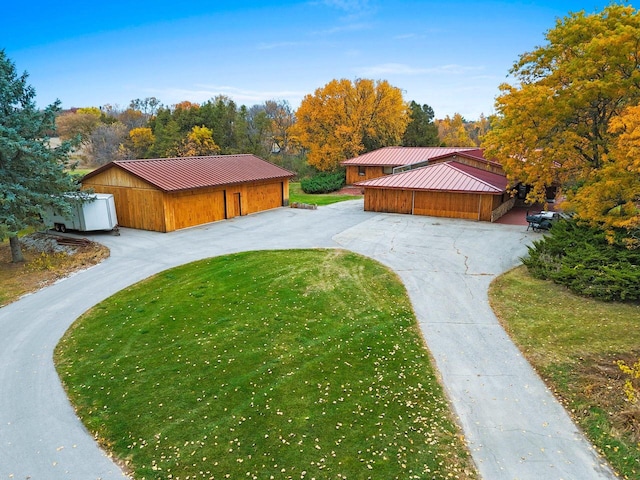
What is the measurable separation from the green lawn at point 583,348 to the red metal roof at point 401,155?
1011 inches

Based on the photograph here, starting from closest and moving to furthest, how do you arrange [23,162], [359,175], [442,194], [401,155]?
[23,162] → [442,194] → [401,155] → [359,175]

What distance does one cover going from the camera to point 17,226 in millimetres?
18016

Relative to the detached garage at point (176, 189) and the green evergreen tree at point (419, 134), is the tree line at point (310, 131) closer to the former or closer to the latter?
the green evergreen tree at point (419, 134)

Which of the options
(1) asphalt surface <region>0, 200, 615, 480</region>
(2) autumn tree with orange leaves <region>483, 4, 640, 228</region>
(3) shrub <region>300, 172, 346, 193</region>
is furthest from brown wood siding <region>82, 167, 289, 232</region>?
(2) autumn tree with orange leaves <region>483, 4, 640, 228</region>

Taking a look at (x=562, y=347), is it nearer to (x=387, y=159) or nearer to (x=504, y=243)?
(x=504, y=243)

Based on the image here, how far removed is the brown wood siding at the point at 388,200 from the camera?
29.4 meters

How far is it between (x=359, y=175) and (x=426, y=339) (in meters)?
34.0

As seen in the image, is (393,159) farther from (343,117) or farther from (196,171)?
(196,171)

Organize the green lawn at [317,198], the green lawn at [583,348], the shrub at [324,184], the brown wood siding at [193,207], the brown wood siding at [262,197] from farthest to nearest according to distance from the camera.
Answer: the shrub at [324,184], the green lawn at [317,198], the brown wood siding at [262,197], the brown wood siding at [193,207], the green lawn at [583,348]

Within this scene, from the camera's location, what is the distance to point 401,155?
4275cm

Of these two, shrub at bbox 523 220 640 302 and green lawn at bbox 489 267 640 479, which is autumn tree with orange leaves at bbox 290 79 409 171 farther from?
green lawn at bbox 489 267 640 479

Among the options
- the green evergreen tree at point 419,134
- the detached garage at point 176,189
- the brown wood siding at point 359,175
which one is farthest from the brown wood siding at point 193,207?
the green evergreen tree at point 419,134

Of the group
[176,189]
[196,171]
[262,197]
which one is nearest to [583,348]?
[176,189]

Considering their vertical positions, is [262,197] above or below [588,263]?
above
